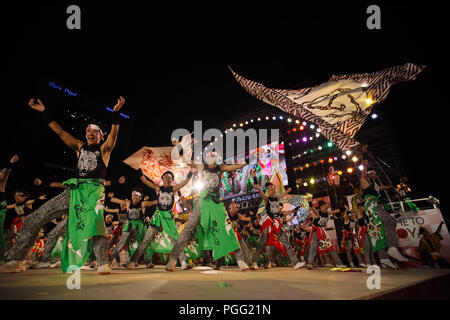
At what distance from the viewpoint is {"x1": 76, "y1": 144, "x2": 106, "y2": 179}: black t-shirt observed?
298cm

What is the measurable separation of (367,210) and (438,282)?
2555 millimetres

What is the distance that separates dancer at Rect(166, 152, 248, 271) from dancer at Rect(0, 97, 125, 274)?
4.21 feet

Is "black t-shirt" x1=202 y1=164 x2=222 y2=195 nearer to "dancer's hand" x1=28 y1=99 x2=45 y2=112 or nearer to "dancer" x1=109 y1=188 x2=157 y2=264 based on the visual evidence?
"dancer" x1=109 y1=188 x2=157 y2=264

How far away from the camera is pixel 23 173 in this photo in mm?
14023

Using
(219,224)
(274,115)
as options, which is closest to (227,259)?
(219,224)

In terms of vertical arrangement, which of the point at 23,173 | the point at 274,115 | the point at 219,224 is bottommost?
the point at 219,224

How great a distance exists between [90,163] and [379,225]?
16.7ft

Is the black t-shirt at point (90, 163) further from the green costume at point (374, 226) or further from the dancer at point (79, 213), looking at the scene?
the green costume at point (374, 226)

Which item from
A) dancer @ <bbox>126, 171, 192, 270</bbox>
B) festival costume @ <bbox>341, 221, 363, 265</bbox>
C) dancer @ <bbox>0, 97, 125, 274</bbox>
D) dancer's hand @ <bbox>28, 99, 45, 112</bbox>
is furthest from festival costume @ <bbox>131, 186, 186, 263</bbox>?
festival costume @ <bbox>341, 221, 363, 265</bbox>

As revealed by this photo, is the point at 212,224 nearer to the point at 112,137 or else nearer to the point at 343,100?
the point at 112,137

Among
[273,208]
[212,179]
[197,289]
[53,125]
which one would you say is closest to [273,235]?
[273,208]

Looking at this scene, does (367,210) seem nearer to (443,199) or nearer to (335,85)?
(335,85)

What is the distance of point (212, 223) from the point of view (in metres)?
A: 3.87
